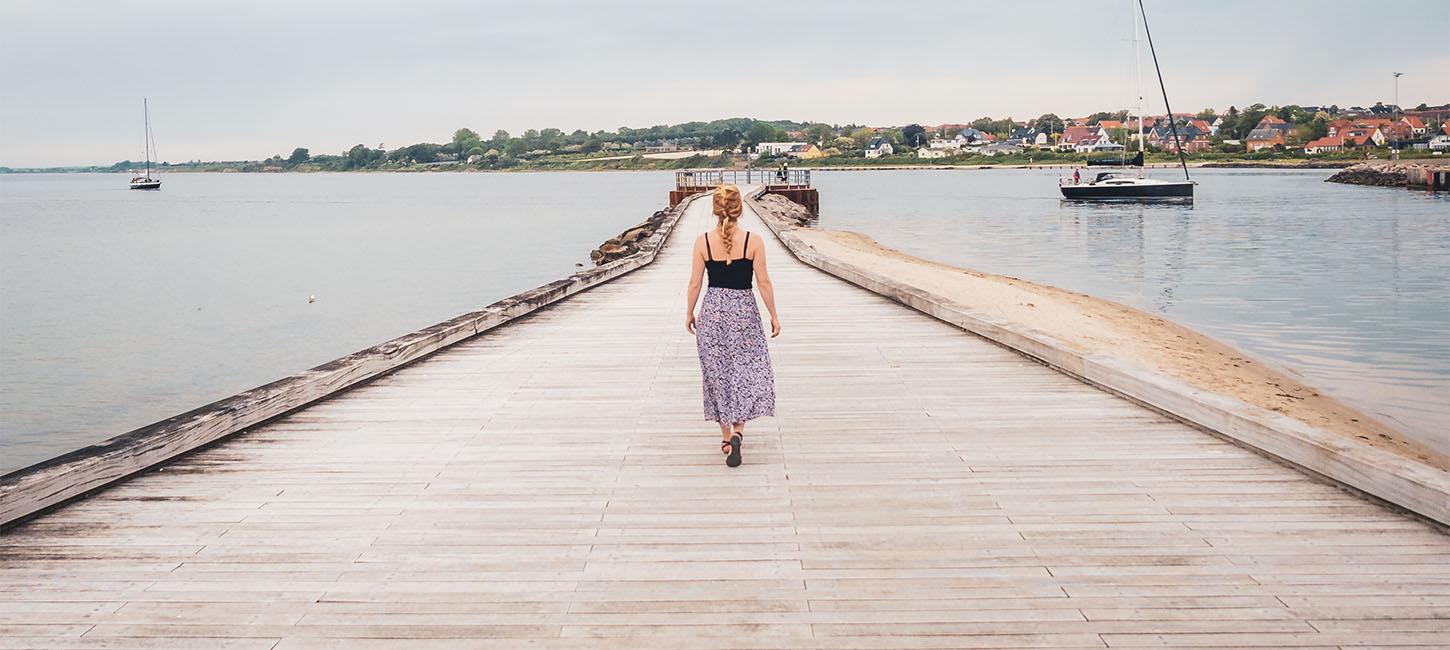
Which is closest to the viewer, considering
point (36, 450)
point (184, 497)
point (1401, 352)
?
point (184, 497)

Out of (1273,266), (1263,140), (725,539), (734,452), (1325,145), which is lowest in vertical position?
(1273,266)

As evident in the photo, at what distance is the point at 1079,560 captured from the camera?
439 cm

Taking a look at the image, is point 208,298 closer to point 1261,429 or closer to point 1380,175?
point 1261,429

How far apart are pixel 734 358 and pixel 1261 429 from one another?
115 inches

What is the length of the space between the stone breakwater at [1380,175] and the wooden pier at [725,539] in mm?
102544

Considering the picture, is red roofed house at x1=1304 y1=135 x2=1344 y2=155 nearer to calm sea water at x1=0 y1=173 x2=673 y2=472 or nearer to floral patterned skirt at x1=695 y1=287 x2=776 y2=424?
calm sea water at x1=0 y1=173 x2=673 y2=472

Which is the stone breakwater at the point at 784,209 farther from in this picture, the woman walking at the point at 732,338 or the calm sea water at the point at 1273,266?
the woman walking at the point at 732,338

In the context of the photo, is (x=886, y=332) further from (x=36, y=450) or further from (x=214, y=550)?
(x=36, y=450)

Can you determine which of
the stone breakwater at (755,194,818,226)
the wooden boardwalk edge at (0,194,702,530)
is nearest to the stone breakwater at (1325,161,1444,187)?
the stone breakwater at (755,194,818,226)

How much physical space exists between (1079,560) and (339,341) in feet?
76.8

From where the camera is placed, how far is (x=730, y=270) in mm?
6020

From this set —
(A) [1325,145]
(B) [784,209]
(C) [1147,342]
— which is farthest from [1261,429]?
(A) [1325,145]

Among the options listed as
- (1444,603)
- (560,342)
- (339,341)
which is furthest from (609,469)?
(339,341)

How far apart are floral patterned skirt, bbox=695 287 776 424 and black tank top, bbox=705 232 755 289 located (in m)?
0.04
